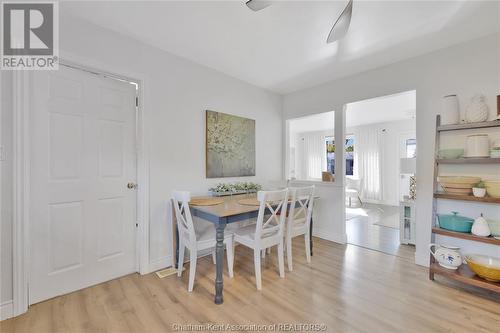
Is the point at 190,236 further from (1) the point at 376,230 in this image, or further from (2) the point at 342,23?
(1) the point at 376,230

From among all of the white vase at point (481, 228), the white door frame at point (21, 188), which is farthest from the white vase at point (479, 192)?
the white door frame at point (21, 188)

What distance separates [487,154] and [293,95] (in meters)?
2.64

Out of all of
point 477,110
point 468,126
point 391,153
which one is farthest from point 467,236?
point 391,153

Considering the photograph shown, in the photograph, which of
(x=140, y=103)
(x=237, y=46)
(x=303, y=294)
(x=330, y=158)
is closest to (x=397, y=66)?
(x=237, y=46)

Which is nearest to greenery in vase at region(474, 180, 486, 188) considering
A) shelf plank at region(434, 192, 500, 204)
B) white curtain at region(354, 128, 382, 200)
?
shelf plank at region(434, 192, 500, 204)

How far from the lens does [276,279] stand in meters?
2.23

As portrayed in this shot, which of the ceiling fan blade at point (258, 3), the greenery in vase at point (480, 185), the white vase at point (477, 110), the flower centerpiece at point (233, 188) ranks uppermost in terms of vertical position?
the ceiling fan blade at point (258, 3)

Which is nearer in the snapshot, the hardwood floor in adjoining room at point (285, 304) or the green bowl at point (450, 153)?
the hardwood floor in adjoining room at point (285, 304)

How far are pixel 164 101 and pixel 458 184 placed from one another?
124 inches

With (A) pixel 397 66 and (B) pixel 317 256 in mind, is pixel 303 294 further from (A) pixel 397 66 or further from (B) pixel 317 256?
(A) pixel 397 66

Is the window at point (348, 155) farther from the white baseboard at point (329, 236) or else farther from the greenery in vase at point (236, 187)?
the greenery in vase at point (236, 187)

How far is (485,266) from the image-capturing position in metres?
1.88

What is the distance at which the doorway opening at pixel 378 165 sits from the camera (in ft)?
13.4

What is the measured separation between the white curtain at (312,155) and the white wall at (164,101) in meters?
5.00
